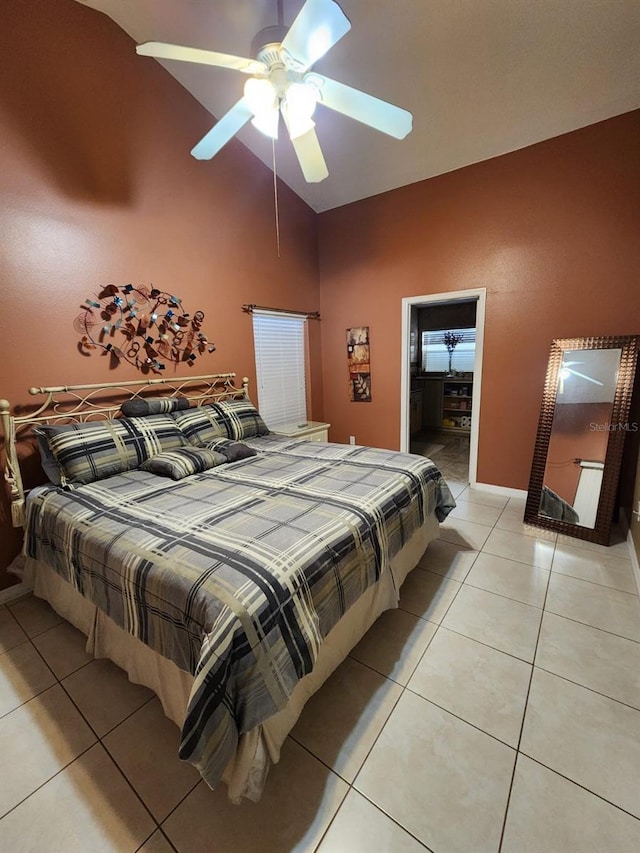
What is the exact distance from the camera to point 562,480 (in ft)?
9.18

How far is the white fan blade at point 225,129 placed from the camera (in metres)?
1.84

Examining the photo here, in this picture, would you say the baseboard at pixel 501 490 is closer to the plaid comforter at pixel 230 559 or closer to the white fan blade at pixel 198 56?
the plaid comforter at pixel 230 559

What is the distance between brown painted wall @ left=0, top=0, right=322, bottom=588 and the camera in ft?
6.88

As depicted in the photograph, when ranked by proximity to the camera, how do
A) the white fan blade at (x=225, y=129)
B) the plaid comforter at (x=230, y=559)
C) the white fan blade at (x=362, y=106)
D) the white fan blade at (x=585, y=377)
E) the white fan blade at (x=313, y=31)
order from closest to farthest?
1. the plaid comforter at (x=230, y=559)
2. the white fan blade at (x=313, y=31)
3. the white fan blade at (x=362, y=106)
4. the white fan blade at (x=225, y=129)
5. the white fan blade at (x=585, y=377)

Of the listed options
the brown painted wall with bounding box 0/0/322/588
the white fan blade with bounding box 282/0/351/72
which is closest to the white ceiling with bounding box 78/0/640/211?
the brown painted wall with bounding box 0/0/322/588

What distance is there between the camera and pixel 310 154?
81.6 inches

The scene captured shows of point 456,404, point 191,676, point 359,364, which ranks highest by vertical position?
point 359,364

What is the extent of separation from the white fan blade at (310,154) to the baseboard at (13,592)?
310 centimetres

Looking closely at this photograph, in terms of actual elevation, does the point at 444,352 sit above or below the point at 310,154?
below

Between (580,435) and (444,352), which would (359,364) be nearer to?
(580,435)

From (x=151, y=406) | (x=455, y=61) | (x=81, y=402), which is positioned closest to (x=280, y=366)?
(x=151, y=406)

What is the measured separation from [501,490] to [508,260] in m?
2.14

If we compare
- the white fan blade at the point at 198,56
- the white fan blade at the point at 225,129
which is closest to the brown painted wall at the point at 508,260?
the white fan blade at the point at 225,129

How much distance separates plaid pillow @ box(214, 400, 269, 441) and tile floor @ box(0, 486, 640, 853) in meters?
1.60
